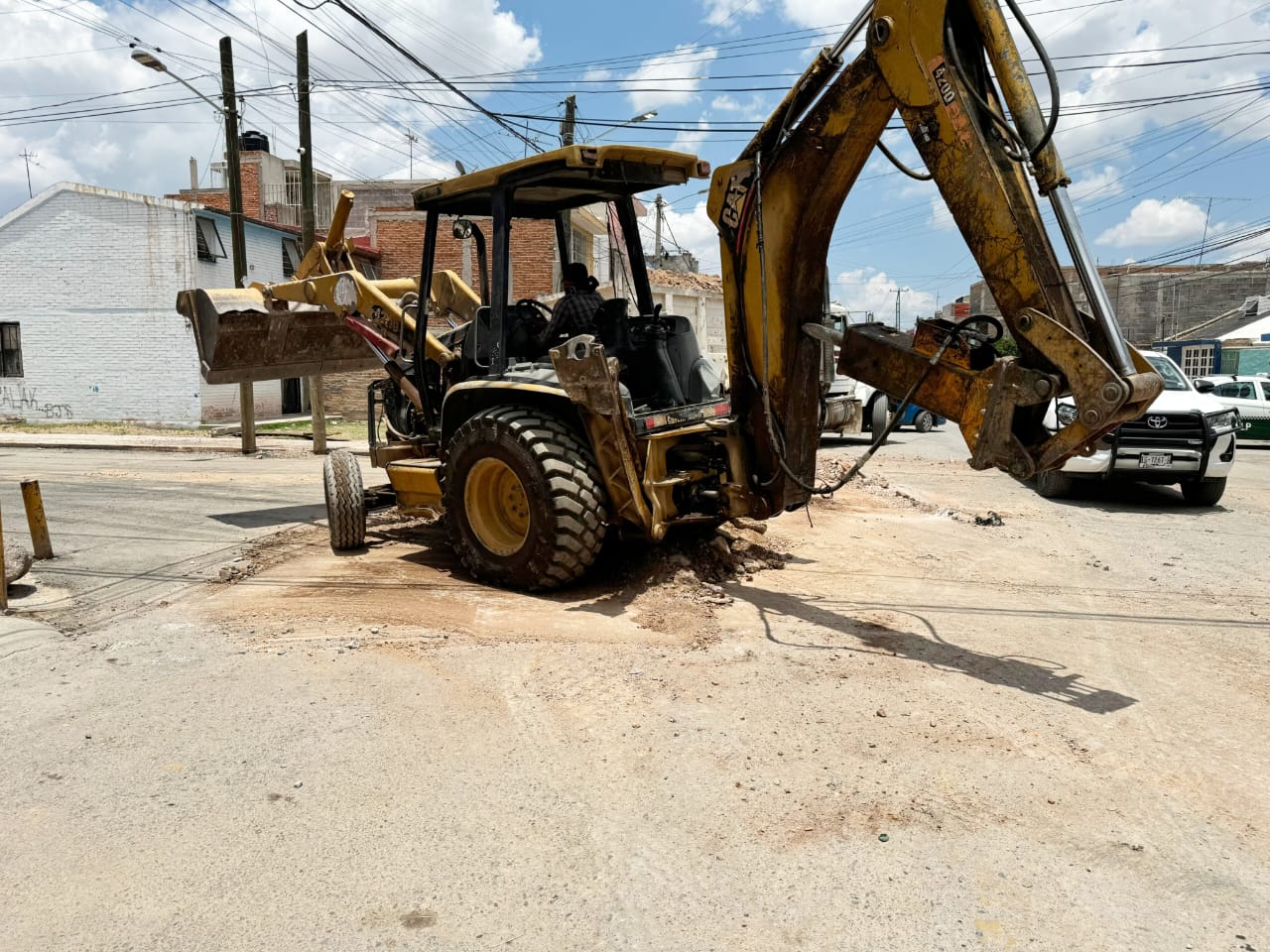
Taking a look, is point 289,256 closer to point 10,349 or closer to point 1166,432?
point 10,349

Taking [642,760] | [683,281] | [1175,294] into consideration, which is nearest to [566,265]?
[642,760]

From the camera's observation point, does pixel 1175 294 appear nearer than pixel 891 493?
No

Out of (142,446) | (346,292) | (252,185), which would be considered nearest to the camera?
(346,292)

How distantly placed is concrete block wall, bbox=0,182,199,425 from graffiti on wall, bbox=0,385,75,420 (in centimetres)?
3

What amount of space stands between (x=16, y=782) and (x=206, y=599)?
2731mm

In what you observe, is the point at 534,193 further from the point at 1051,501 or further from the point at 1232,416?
the point at 1232,416

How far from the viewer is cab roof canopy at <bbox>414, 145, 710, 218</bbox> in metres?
6.31

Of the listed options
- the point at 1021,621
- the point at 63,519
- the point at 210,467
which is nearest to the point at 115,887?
the point at 1021,621

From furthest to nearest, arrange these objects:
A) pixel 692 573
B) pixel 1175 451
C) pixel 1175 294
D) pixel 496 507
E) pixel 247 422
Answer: pixel 1175 294 → pixel 247 422 → pixel 1175 451 → pixel 496 507 → pixel 692 573

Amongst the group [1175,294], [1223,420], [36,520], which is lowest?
[36,520]

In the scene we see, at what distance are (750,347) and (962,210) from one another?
5.25 feet

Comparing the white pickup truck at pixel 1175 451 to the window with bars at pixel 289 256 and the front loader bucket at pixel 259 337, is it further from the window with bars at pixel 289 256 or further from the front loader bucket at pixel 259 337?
the window with bars at pixel 289 256

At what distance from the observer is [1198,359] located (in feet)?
127

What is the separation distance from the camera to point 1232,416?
36.9ft
